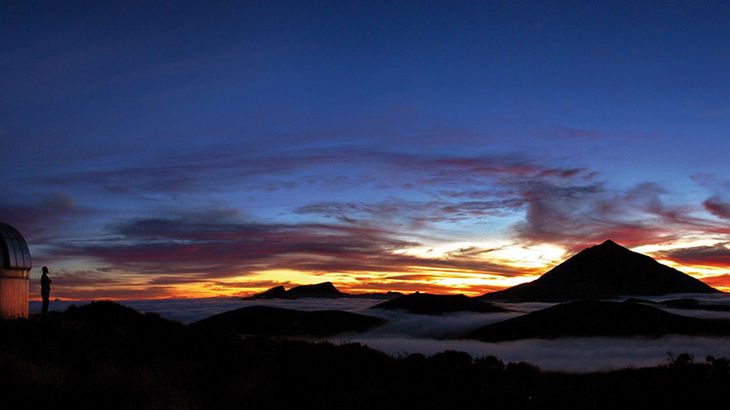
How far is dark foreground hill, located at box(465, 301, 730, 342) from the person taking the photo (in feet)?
354

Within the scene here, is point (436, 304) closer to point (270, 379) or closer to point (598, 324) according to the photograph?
point (598, 324)

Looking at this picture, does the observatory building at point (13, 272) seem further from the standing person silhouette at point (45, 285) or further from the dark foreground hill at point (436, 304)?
the dark foreground hill at point (436, 304)

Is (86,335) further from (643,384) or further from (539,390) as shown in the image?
(643,384)

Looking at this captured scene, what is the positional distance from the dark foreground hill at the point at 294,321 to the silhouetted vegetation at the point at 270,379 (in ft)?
395

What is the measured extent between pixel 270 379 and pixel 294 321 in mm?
143880

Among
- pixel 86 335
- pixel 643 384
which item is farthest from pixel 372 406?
pixel 86 335

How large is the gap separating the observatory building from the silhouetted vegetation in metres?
4.33

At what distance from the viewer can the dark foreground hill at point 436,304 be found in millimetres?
174500

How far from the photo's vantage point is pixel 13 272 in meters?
33.5

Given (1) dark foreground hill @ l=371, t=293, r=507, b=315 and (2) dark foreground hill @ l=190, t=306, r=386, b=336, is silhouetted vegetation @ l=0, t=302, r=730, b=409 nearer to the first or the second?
(2) dark foreground hill @ l=190, t=306, r=386, b=336

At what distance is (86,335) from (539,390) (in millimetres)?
19998

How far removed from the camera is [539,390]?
67.0 ft

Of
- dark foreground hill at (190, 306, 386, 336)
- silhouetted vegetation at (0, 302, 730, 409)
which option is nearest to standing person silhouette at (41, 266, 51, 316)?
silhouetted vegetation at (0, 302, 730, 409)

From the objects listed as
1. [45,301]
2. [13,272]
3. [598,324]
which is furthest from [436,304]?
[13,272]
